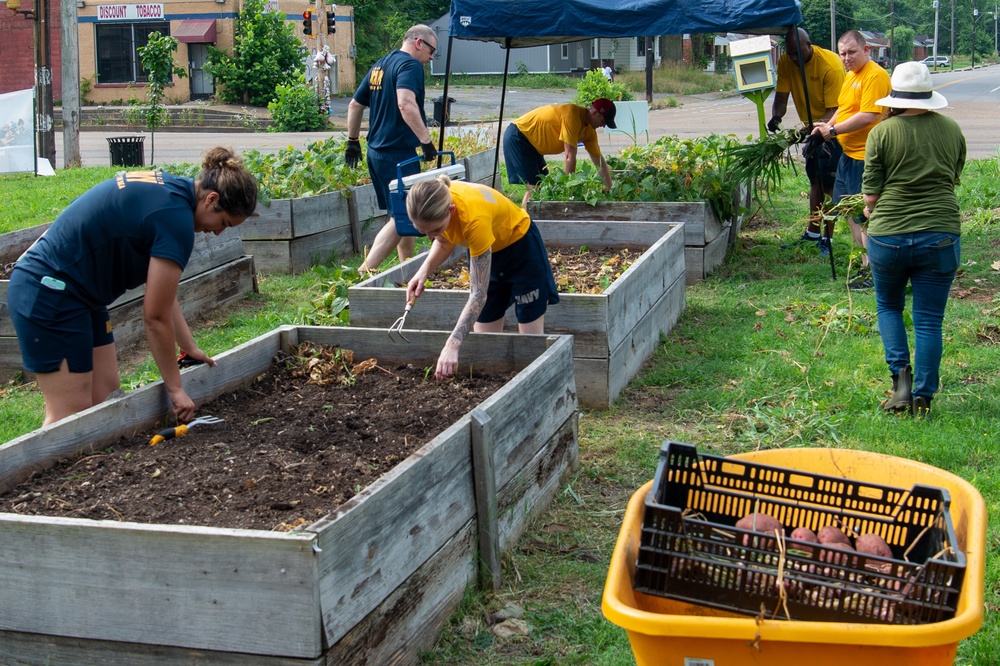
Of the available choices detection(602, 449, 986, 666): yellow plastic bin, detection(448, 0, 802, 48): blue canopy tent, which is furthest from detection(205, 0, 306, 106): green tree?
detection(602, 449, 986, 666): yellow plastic bin

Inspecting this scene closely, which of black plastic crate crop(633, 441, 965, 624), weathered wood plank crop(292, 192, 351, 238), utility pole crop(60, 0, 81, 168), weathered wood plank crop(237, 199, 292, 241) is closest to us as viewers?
black plastic crate crop(633, 441, 965, 624)

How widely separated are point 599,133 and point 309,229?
14037mm

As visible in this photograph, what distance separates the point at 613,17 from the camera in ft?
30.1

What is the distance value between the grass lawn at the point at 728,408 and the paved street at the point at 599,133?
573 cm

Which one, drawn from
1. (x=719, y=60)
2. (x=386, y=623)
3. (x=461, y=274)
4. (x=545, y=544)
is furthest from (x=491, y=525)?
(x=719, y=60)

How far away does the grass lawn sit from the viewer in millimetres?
3490

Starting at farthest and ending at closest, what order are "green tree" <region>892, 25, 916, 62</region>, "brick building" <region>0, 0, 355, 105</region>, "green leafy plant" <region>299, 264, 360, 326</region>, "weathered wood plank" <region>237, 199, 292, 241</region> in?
"green tree" <region>892, 25, 916, 62</region> < "brick building" <region>0, 0, 355, 105</region> < "weathered wood plank" <region>237, 199, 292, 241</region> < "green leafy plant" <region>299, 264, 360, 326</region>

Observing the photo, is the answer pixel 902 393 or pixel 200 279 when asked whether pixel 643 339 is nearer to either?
pixel 902 393

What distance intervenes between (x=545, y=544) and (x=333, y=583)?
1.53 meters

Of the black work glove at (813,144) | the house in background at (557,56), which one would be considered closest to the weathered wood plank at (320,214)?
the black work glove at (813,144)

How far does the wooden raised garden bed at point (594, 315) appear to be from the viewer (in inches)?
220

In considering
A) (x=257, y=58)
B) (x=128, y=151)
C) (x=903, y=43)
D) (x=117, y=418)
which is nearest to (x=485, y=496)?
(x=117, y=418)

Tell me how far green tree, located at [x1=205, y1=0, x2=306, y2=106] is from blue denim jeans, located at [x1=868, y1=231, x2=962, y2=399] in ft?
101

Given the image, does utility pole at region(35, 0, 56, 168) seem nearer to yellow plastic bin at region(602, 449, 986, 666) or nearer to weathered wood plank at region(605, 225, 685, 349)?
weathered wood plank at region(605, 225, 685, 349)
